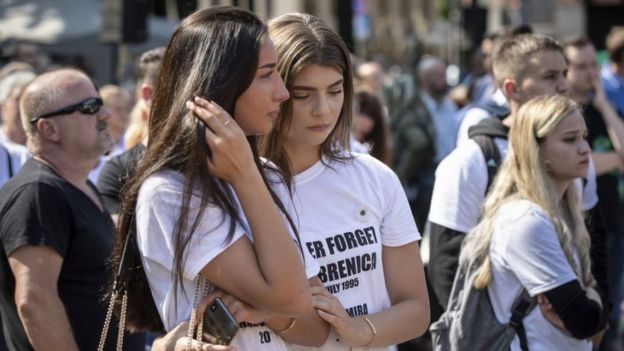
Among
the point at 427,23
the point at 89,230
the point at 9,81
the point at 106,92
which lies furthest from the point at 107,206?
the point at 427,23

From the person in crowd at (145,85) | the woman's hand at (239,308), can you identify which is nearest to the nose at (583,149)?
the person in crowd at (145,85)

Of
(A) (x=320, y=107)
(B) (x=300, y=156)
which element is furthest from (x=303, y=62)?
(B) (x=300, y=156)

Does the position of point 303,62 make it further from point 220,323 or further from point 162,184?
point 220,323

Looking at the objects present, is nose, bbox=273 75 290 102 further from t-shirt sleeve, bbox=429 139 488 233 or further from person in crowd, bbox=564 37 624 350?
person in crowd, bbox=564 37 624 350

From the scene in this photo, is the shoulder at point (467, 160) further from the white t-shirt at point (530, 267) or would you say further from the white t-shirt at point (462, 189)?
the white t-shirt at point (530, 267)

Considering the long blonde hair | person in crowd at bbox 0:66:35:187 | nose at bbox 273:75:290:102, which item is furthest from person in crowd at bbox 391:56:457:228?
nose at bbox 273:75:290:102

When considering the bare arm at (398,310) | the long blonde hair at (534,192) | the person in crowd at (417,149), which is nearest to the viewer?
the bare arm at (398,310)

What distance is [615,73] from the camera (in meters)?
9.95

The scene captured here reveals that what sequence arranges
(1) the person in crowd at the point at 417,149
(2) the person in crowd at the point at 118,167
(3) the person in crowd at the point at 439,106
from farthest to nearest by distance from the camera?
(3) the person in crowd at the point at 439,106
(1) the person in crowd at the point at 417,149
(2) the person in crowd at the point at 118,167

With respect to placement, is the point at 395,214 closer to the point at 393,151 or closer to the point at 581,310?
the point at 581,310

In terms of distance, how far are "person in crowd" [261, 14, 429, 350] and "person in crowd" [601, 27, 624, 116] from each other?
644cm

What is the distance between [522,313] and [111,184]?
6.43 ft

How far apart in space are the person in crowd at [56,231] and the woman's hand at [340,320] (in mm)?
1358

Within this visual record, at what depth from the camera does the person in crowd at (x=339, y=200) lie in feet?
11.0
